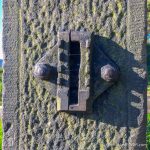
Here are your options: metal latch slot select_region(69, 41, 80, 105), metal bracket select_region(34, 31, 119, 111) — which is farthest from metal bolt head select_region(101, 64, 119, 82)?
metal latch slot select_region(69, 41, 80, 105)

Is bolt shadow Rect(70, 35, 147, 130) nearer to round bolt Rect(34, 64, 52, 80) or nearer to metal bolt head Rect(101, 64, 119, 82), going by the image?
metal bolt head Rect(101, 64, 119, 82)

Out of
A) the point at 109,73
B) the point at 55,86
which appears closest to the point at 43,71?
the point at 55,86

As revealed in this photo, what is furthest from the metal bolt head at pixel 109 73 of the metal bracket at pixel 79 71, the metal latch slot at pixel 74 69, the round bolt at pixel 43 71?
the round bolt at pixel 43 71

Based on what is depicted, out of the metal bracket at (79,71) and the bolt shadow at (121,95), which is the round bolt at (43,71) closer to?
the metal bracket at (79,71)

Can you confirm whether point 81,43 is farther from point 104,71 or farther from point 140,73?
point 140,73

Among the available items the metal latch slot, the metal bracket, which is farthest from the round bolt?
the metal latch slot

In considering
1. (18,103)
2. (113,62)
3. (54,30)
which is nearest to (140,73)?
(113,62)
